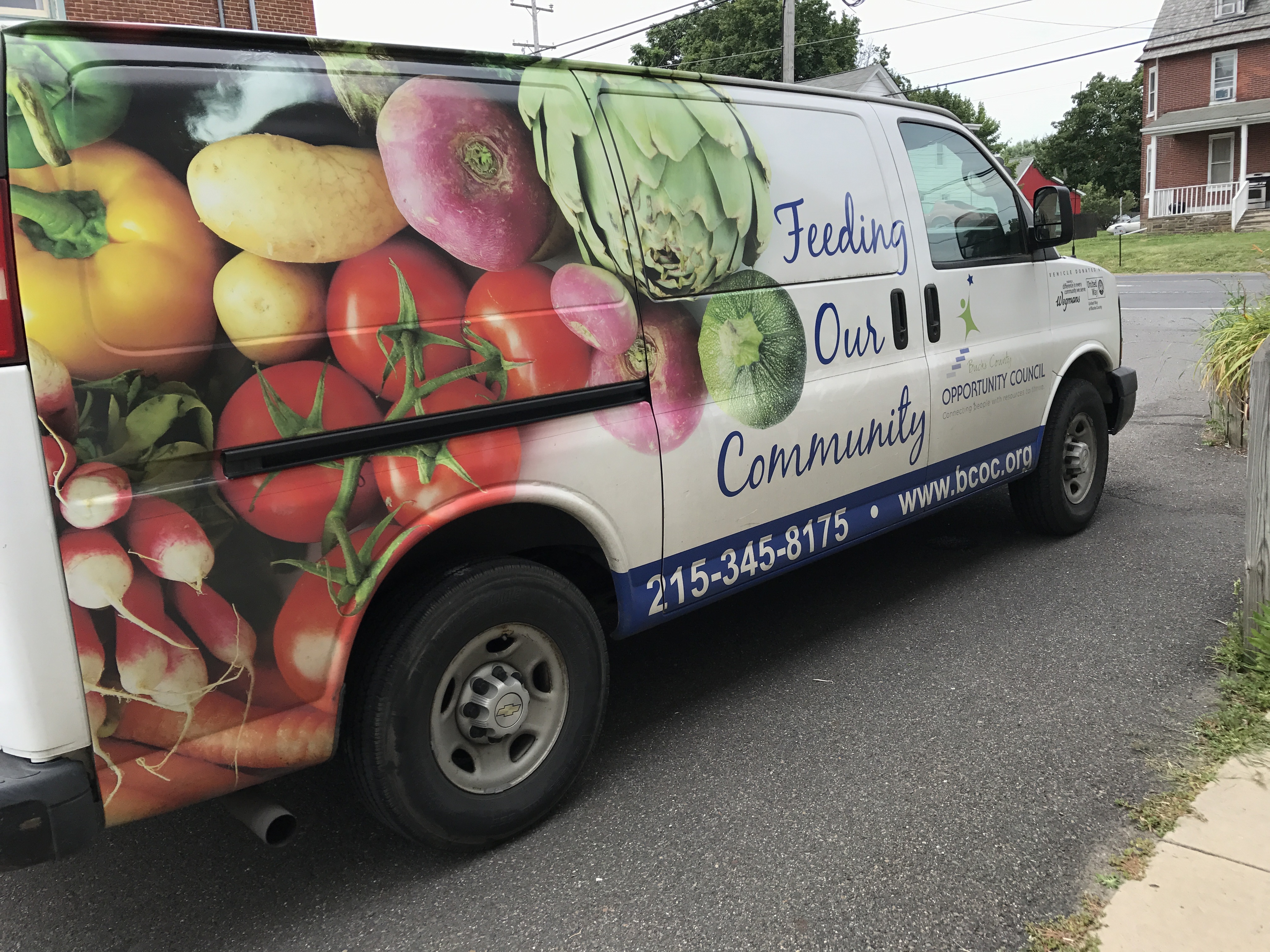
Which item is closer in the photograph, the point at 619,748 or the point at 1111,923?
the point at 1111,923

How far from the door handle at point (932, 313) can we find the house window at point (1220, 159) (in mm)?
37124

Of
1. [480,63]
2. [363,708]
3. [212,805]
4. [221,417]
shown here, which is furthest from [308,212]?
[212,805]

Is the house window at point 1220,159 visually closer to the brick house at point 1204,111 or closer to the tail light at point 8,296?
the brick house at point 1204,111

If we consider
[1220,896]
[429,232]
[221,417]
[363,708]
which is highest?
[429,232]

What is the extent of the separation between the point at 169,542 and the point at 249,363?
1.39 feet

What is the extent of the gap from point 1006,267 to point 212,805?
13.0ft

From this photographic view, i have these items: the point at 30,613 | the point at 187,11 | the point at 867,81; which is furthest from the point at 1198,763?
the point at 867,81

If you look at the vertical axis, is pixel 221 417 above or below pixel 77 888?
above

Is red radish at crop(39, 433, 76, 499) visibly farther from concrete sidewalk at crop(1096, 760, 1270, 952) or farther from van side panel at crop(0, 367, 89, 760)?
concrete sidewalk at crop(1096, 760, 1270, 952)

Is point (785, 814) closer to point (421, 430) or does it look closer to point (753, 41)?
point (421, 430)

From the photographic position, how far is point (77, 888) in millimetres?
2803

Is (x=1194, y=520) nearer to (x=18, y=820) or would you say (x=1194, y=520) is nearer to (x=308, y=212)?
(x=308, y=212)

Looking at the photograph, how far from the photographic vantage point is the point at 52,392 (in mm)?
1988

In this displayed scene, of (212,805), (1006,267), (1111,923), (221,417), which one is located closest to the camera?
(221,417)
